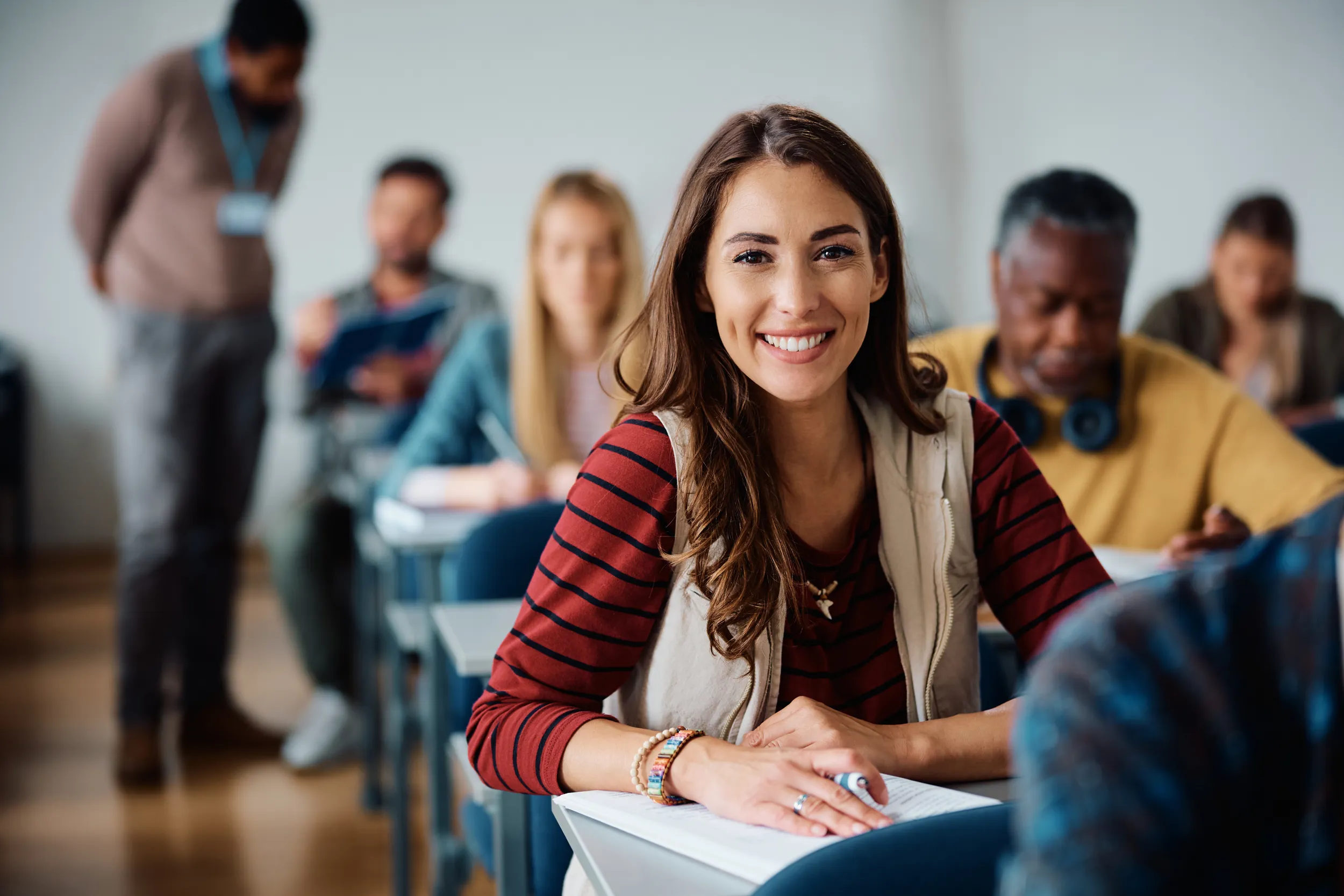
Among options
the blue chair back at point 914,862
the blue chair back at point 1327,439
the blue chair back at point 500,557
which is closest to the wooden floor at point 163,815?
the blue chair back at point 500,557

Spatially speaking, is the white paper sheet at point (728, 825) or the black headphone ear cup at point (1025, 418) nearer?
the white paper sheet at point (728, 825)

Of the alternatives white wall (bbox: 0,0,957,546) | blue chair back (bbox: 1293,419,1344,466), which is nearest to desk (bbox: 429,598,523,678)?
blue chair back (bbox: 1293,419,1344,466)

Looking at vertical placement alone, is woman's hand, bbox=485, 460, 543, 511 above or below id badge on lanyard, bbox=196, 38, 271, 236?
below

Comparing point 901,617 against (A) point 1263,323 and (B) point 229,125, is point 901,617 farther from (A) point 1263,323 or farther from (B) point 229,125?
(B) point 229,125

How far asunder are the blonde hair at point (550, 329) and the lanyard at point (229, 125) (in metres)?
1.15

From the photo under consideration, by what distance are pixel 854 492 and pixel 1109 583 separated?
244 millimetres

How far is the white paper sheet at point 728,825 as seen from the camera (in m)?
0.81

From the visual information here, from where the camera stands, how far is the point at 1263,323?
10.7 ft

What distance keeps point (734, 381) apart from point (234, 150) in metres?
2.61

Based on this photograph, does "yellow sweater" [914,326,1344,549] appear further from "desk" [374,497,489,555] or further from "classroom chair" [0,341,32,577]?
"classroom chair" [0,341,32,577]

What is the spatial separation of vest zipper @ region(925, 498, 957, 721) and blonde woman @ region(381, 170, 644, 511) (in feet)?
4.52

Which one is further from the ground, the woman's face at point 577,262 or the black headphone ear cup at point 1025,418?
the woman's face at point 577,262

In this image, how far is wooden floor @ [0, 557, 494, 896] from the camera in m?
2.46

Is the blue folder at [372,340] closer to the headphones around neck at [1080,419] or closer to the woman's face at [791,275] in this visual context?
the headphones around neck at [1080,419]
